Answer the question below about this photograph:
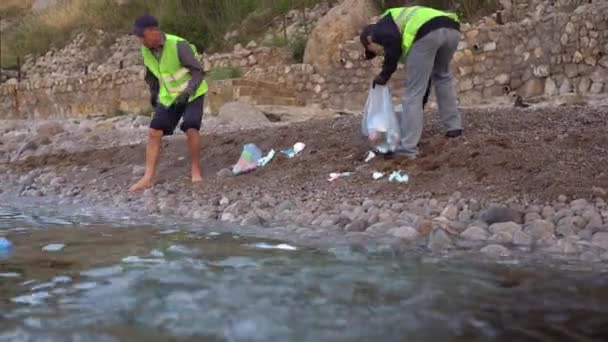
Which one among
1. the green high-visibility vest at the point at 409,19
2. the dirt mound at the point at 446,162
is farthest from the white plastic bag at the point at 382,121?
the green high-visibility vest at the point at 409,19

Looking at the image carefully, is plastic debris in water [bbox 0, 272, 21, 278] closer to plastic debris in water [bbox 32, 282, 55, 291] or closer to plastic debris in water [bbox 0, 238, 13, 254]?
plastic debris in water [bbox 32, 282, 55, 291]

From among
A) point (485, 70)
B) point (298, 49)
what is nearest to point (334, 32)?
point (298, 49)

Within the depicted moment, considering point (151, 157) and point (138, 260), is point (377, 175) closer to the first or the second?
point (151, 157)

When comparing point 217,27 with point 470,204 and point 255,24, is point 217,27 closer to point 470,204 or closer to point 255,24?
point 255,24

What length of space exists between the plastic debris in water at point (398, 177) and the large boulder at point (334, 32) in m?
7.26

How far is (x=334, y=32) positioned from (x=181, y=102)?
688 cm

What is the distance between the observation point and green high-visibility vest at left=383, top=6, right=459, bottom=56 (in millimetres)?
5105

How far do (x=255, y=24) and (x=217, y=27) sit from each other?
1.16 metres

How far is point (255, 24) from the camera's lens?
16625 millimetres

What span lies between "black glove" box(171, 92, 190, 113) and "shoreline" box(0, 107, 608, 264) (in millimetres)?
661

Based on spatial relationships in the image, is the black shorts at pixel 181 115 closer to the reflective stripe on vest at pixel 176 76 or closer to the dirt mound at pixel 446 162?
the reflective stripe on vest at pixel 176 76

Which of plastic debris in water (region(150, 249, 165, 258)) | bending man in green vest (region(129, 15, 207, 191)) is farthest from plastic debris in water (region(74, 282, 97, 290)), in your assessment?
bending man in green vest (region(129, 15, 207, 191))

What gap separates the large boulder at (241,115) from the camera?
360 inches

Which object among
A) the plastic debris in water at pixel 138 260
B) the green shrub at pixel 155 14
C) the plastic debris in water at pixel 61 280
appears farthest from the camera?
the green shrub at pixel 155 14
